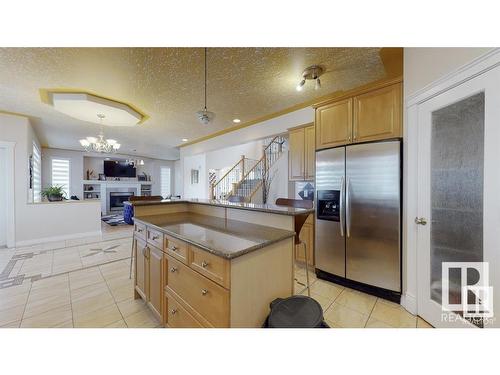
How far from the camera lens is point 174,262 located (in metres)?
1.47

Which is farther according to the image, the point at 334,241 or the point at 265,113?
the point at 265,113

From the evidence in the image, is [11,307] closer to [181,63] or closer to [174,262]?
[174,262]

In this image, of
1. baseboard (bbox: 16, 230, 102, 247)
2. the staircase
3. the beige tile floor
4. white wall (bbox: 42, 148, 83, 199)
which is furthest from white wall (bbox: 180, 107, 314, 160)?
white wall (bbox: 42, 148, 83, 199)

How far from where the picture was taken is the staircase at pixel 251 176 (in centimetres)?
515

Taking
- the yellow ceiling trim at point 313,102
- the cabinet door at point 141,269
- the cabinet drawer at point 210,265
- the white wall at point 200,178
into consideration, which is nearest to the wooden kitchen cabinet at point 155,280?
the cabinet door at point 141,269

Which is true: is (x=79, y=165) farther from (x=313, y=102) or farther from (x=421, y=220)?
(x=421, y=220)

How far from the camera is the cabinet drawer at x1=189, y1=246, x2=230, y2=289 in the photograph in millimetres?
1077

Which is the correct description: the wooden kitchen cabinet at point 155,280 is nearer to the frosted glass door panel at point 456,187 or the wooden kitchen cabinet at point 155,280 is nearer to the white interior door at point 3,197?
the frosted glass door panel at point 456,187

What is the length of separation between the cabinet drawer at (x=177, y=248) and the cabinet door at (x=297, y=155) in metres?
2.32

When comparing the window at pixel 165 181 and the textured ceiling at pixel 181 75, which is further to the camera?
the window at pixel 165 181

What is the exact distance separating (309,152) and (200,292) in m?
2.59
